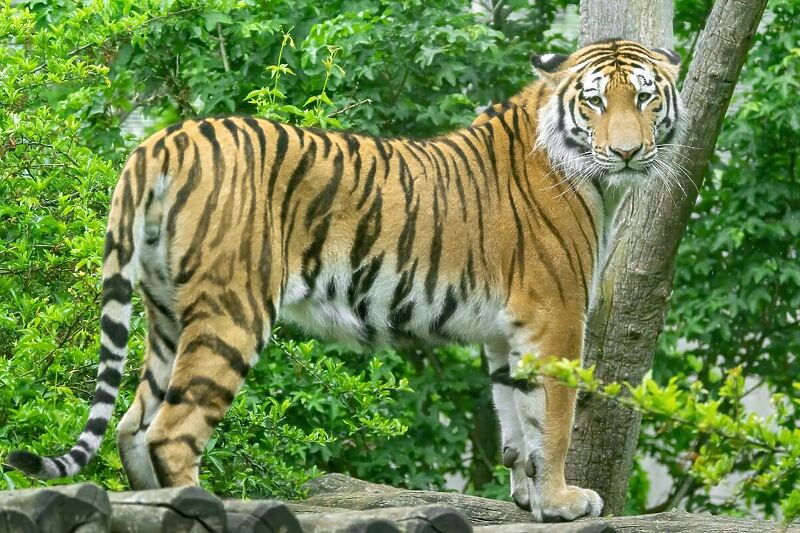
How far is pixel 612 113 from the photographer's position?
5359 mm

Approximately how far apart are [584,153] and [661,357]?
12.8ft

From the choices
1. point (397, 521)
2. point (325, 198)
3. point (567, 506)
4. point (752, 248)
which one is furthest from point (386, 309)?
point (752, 248)

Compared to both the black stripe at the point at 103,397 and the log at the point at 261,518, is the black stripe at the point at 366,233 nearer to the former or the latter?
the black stripe at the point at 103,397

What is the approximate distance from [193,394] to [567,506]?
1.74 metres

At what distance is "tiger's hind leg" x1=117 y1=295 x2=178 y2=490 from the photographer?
471 cm

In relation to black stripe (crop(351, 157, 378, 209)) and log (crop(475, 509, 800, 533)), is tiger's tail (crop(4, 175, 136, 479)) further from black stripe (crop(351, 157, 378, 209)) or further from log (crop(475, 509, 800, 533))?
log (crop(475, 509, 800, 533))

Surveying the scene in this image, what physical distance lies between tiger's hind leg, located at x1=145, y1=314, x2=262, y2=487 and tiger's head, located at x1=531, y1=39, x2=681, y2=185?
183cm

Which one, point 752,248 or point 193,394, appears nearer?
point 193,394

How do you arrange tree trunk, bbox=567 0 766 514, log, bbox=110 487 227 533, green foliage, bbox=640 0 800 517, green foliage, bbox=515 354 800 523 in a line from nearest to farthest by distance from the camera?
green foliage, bbox=515 354 800 523
log, bbox=110 487 227 533
tree trunk, bbox=567 0 766 514
green foliage, bbox=640 0 800 517

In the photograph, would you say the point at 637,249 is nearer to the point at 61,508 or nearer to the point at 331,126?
the point at 331,126

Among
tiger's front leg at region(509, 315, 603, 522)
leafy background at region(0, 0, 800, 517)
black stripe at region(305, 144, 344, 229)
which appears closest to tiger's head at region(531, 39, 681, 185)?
tiger's front leg at region(509, 315, 603, 522)

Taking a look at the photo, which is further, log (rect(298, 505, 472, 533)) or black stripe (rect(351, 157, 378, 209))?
black stripe (rect(351, 157, 378, 209))

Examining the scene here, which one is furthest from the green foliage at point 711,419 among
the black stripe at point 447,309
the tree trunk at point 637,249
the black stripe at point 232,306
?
the tree trunk at point 637,249

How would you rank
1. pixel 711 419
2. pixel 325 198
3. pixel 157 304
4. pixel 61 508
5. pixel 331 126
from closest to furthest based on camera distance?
pixel 711 419, pixel 61 508, pixel 157 304, pixel 325 198, pixel 331 126
